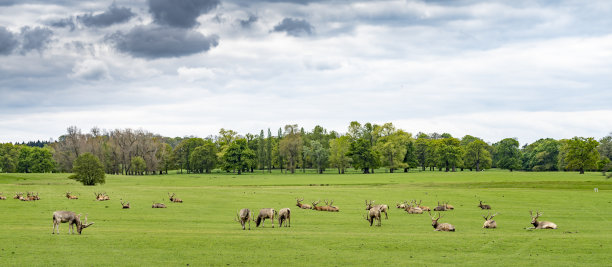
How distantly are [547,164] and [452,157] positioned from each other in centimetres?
3233

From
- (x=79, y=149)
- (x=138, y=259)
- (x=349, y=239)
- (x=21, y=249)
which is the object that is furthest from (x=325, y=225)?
(x=79, y=149)

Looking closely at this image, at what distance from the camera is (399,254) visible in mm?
18906

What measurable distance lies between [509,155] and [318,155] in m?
68.9

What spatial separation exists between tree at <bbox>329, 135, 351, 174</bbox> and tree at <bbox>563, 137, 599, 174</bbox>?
56663mm

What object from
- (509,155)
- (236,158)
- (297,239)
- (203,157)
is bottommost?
(297,239)

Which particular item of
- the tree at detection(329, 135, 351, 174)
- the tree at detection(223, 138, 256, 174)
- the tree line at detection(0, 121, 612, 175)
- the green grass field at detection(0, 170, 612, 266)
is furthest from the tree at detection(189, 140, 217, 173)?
the green grass field at detection(0, 170, 612, 266)

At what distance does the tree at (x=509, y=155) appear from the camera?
169375 millimetres

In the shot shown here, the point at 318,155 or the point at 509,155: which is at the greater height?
the point at 318,155

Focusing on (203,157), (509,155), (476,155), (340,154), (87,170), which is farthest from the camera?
(509,155)

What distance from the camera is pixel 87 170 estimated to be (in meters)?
71.2

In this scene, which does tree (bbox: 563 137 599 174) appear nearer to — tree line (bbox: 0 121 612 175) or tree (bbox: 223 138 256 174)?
tree line (bbox: 0 121 612 175)

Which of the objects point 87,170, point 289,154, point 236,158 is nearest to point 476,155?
point 289,154

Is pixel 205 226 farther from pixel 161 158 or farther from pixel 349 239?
pixel 161 158

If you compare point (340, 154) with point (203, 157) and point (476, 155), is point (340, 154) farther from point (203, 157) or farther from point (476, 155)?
point (476, 155)
